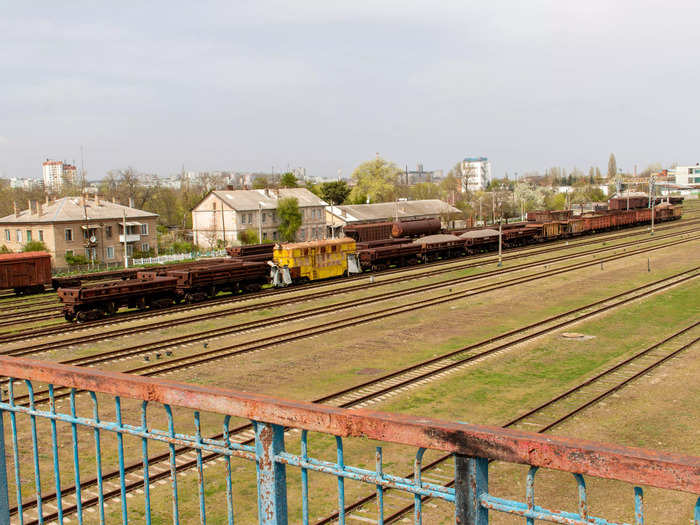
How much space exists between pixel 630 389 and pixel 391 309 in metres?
15.4

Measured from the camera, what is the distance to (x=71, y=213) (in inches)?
2409

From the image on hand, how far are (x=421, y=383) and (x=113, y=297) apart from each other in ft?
63.3

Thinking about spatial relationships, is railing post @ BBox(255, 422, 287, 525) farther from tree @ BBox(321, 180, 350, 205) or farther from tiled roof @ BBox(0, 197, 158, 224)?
tree @ BBox(321, 180, 350, 205)

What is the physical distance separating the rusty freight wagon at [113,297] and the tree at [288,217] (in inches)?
1599

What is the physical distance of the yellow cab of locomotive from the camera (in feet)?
143

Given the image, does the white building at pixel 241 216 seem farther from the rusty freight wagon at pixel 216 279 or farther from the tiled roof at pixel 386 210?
the rusty freight wagon at pixel 216 279

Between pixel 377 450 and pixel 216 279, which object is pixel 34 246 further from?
pixel 377 450

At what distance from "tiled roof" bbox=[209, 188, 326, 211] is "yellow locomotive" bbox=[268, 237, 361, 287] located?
93.4 ft

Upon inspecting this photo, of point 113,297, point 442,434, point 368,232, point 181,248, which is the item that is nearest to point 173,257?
point 181,248

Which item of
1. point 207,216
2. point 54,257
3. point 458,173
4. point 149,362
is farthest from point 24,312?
point 458,173

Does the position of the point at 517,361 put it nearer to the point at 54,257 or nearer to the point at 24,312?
the point at 24,312

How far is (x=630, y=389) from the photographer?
62.4 feet

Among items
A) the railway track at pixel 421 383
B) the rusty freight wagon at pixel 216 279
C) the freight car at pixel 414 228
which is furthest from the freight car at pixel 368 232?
the railway track at pixel 421 383

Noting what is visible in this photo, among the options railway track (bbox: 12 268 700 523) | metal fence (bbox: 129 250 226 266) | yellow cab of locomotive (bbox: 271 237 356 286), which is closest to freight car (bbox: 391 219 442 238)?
metal fence (bbox: 129 250 226 266)
